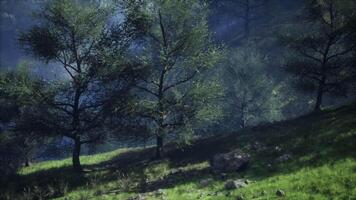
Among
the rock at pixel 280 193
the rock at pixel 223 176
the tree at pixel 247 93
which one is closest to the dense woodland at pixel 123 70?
the rock at pixel 223 176

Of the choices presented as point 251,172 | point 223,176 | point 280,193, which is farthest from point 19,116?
point 280,193

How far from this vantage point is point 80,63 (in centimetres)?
3070

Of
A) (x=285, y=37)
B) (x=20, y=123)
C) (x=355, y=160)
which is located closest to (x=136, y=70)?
(x=20, y=123)

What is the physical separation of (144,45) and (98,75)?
5211mm

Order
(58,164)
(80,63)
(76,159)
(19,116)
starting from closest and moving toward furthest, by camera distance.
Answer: (80,63)
(76,159)
(19,116)
(58,164)

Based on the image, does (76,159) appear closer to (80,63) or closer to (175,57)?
(80,63)

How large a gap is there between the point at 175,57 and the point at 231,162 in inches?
473

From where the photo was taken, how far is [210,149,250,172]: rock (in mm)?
22719

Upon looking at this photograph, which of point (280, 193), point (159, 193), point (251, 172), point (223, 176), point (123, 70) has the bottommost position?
point (159, 193)

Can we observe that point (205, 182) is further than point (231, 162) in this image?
No

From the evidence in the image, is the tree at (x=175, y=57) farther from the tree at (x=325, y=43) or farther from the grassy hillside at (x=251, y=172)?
the tree at (x=325, y=43)

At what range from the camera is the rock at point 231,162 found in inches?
894

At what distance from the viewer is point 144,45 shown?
3319cm

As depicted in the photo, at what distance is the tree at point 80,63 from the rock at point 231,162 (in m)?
10.2
